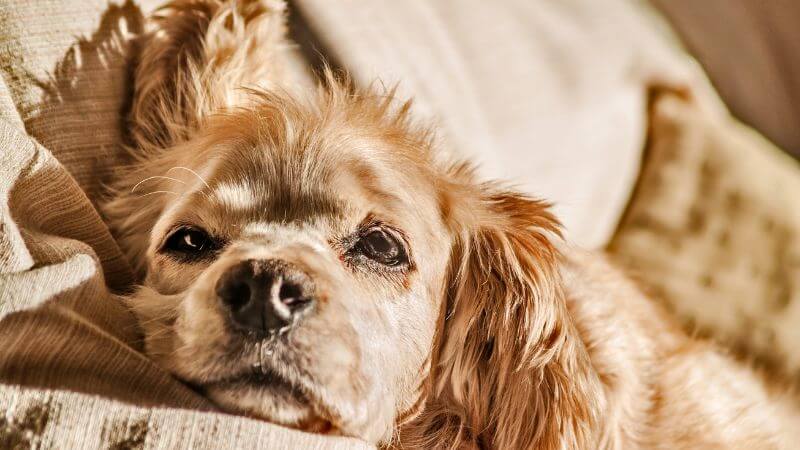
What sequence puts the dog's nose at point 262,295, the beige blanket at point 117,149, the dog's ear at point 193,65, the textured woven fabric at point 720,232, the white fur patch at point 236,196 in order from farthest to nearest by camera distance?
1. the textured woven fabric at point 720,232
2. the dog's ear at point 193,65
3. the white fur patch at point 236,196
4. the dog's nose at point 262,295
5. the beige blanket at point 117,149

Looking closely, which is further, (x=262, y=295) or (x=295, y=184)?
(x=295, y=184)

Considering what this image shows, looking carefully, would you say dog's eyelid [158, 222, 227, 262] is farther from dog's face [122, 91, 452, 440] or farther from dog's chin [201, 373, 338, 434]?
dog's chin [201, 373, 338, 434]

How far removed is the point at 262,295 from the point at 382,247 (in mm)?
404

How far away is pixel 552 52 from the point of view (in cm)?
247

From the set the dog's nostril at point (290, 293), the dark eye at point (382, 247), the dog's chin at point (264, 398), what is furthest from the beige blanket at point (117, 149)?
the dark eye at point (382, 247)

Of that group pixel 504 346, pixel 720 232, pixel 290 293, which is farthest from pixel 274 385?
pixel 720 232

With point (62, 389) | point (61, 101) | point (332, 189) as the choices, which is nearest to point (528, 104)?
point (332, 189)

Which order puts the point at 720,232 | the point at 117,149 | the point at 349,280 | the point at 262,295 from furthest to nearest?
the point at 720,232
the point at 117,149
the point at 349,280
the point at 262,295

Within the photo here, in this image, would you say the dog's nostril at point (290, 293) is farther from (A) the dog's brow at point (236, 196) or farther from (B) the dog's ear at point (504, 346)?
(B) the dog's ear at point (504, 346)

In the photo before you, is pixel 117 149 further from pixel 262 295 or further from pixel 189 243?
pixel 262 295

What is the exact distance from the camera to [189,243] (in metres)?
1.40

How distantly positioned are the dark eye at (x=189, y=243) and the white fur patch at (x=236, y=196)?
0.08 metres

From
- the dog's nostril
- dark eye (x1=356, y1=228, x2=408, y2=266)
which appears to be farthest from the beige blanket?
dark eye (x1=356, y1=228, x2=408, y2=266)

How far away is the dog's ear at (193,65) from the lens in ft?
5.60
